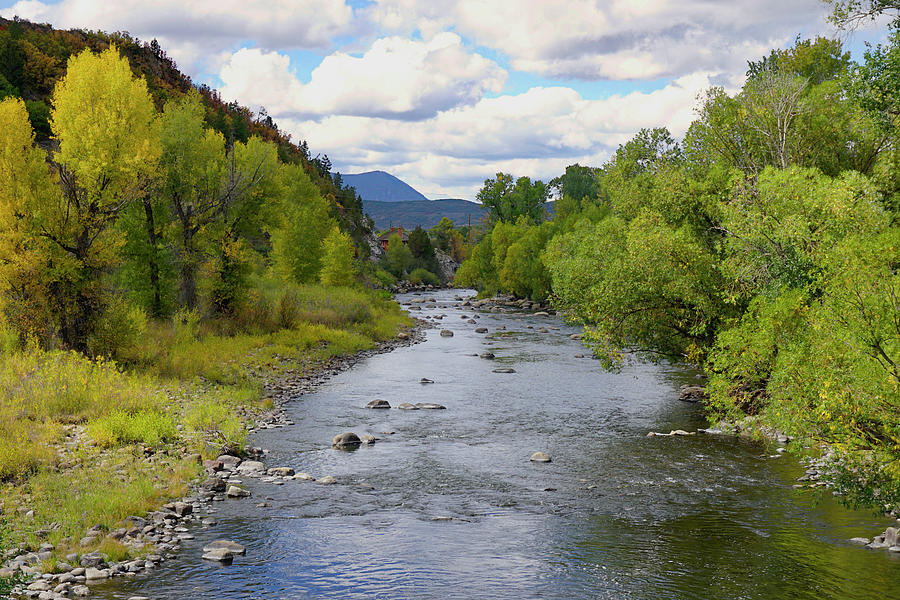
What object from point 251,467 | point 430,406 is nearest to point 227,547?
point 251,467

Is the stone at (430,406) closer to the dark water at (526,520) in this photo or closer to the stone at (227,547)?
the dark water at (526,520)

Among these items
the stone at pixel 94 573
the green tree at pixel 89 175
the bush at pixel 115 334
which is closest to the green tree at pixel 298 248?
the green tree at pixel 89 175

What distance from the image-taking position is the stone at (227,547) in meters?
14.0

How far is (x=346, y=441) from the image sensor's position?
23.0 meters

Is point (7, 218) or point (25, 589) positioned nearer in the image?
point (25, 589)

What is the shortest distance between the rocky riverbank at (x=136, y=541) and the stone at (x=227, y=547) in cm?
2

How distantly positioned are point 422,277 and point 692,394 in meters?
120

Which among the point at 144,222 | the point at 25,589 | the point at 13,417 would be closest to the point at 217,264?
the point at 144,222

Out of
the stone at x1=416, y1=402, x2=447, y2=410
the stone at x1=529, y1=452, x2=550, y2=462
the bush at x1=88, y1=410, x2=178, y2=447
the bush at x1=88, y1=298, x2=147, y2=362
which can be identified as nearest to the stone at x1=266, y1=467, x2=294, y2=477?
the bush at x1=88, y1=410, x2=178, y2=447

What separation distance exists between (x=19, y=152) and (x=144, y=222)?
10.5 metres

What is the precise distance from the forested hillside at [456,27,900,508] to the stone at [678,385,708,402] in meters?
2.37

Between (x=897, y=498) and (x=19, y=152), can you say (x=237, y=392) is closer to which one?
(x=19, y=152)

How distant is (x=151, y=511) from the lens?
51.8 ft

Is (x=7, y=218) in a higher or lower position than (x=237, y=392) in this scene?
higher
